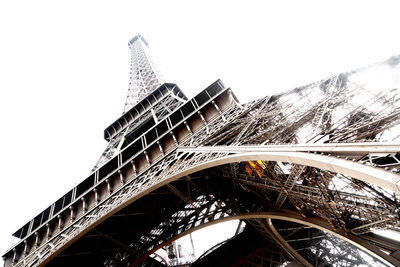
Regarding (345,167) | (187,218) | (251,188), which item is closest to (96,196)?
(187,218)

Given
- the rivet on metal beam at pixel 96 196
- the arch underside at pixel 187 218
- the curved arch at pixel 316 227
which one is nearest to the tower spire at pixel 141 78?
the rivet on metal beam at pixel 96 196

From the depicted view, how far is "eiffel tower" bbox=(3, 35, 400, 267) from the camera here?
5.16 meters

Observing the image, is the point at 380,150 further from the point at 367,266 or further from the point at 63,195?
the point at 63,195

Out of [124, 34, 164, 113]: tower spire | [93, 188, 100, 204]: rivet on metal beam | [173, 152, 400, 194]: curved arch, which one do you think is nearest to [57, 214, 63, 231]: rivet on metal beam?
[93, 188, 100, 204]: rivet on metal beam

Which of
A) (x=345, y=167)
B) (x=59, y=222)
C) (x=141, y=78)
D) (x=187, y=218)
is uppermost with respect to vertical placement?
(x=141, y=78)

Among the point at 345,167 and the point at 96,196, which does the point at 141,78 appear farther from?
the point at 345,167

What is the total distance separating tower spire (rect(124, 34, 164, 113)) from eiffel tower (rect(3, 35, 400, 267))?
1217cm

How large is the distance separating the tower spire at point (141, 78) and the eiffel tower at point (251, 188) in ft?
39.9

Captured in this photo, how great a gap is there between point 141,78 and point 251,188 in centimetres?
2948

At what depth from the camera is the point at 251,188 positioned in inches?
455

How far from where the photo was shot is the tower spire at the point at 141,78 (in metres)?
33.5

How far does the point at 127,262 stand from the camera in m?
13.6

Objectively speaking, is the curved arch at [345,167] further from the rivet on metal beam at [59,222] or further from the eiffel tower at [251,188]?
the rivet on metal beam at [59,222]

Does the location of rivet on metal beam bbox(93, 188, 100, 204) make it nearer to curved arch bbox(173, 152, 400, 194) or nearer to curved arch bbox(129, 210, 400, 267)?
curved arch bbox(129, 210, 400, 267)
